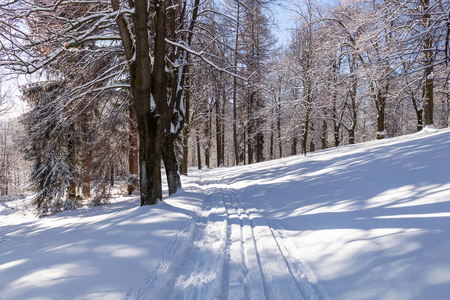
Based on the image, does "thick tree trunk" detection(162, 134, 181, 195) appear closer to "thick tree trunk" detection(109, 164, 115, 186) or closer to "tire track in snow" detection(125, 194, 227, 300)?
"thick tree trunk" detection(109, 164, 115, 186)

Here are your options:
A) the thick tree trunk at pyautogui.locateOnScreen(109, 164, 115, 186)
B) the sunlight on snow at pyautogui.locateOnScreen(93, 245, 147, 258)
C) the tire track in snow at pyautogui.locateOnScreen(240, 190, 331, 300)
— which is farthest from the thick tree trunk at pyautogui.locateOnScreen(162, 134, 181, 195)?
the sunlight on snow at pyautogui.locateOnScreen(93, 245, 147, 258)

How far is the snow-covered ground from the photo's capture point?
9.09 ft

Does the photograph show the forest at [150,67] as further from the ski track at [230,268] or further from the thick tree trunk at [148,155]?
the ski track at [230,268]

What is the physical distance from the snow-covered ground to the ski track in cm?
2

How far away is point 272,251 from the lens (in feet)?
13.2

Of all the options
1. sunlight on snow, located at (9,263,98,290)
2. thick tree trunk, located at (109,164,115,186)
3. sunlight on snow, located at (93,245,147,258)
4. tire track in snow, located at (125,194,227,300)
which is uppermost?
thick tree trunk, located at (109,164,115,186)

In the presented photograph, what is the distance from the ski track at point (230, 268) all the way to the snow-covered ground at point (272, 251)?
2 cm

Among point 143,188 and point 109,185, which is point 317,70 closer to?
point 143,188

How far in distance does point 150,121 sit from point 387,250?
5.75 metres

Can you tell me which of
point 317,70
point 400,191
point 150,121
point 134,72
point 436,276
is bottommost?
point 436,276

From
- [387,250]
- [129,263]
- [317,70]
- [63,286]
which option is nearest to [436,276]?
[387,250]

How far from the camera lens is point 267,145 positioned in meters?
46.9

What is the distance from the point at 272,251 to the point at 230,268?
2.95ft

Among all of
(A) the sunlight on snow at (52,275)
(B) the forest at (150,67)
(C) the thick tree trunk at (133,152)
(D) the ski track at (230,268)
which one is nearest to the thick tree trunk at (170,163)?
(B) the forest at (150,67)
